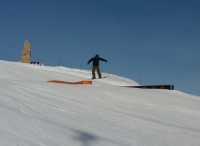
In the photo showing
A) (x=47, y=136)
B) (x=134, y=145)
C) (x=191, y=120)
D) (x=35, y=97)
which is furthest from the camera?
(x=191, y=120)

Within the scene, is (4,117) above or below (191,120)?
above

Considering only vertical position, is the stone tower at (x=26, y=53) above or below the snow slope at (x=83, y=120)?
above

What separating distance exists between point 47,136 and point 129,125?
1514mm

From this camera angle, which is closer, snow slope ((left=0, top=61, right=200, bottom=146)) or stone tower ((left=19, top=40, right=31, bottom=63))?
snow slope ((left=0, top=61, right=200, bottom=146))

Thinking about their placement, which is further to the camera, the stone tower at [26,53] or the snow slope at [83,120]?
the stone tower at [26,53]

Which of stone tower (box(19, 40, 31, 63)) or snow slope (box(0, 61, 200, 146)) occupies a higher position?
stone tower (box(19, 40, 31, 63))

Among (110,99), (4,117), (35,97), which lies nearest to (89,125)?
(4,117)

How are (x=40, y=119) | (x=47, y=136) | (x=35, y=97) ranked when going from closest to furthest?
(x=47, y=136), (x=40, y=119), (x=35, y=97)

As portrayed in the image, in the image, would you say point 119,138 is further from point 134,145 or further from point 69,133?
point 69,133

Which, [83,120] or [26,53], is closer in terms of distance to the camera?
[83,120]

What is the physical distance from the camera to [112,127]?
426 centimetres

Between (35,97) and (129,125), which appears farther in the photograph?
(35,97)

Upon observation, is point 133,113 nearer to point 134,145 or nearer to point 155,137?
point 155,137

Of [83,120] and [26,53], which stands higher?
[26,53]
